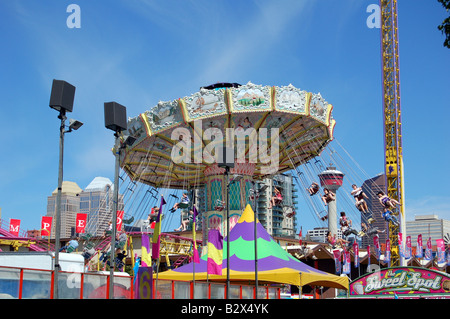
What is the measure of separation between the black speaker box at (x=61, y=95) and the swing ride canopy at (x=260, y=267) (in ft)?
37.9

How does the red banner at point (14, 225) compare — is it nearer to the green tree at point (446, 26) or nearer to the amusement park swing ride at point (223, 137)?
the amusement park swing ride at point (223, 137)

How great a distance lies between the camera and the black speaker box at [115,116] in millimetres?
15445

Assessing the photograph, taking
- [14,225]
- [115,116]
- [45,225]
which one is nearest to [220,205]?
[115,116]

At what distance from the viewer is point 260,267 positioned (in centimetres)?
2525

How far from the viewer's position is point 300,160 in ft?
121

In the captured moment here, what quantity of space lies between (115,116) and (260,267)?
12419 mm

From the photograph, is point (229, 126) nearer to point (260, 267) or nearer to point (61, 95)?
point (260, 267)

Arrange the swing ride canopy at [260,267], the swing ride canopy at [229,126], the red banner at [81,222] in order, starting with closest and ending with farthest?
the swing ride canopy at [260,267] < the swing ride canopy at [229,126] < the red banner at [81,222]

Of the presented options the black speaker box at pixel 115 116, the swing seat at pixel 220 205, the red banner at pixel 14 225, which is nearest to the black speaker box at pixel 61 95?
the black speaker box at pixel 115 116

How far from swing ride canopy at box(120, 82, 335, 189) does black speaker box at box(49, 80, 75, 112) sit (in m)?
16.1

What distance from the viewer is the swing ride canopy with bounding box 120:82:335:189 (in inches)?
1201
